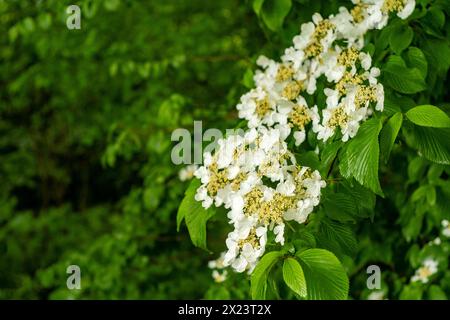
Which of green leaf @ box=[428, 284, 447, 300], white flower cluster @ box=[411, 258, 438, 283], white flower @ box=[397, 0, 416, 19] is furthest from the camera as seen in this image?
white flower cluster @ box=[411, 258, 438, 283]

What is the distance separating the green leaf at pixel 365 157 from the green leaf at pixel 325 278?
177 mm

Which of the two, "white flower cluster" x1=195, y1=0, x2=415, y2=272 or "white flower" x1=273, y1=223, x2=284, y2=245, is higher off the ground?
"white flower cluster" x1=195, y1=0, x2=415, y2=272

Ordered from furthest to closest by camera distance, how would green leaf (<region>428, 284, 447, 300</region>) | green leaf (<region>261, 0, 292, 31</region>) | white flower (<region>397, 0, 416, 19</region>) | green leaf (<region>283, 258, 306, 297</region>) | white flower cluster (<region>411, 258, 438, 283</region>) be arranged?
1. white flower cluster (<region>411, 258, 438, 283</region>)
2. green leaf (<region>428, 284, 447, 300</region>)
3. green leaf (<region>261, 0, 292, 31</region>)
4. white flower (<region>397, 0, 416, 19</region>)
5. green leaf (<region>283, 258, 306, 297</region>)

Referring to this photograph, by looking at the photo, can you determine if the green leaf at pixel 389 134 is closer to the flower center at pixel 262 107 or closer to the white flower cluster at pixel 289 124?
the white flower cluster at pixel 289 124

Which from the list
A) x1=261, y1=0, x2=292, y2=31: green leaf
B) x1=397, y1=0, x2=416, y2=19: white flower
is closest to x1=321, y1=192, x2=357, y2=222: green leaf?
x1=397, y1=0, x2=416, y2=19: white flower

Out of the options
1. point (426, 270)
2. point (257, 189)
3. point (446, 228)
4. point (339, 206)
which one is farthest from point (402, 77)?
point (426, 270)

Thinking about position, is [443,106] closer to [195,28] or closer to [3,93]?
[195,28]

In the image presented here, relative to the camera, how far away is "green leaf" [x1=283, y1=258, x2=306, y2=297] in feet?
3.07

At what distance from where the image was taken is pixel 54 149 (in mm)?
5297

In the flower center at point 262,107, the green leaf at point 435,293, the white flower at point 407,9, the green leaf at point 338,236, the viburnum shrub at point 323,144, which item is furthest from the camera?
the green leaf at point 435,293

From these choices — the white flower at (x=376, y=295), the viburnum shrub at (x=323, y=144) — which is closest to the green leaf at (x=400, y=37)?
the viburnum shrub at (x=323, y=144)

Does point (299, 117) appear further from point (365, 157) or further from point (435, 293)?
point (435, 293)

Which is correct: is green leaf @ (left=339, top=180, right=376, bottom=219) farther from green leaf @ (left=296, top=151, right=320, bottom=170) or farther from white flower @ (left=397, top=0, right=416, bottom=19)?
white flower @ (left=397, top=0, right=416, bottom=19)

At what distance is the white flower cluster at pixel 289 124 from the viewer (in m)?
1.08
